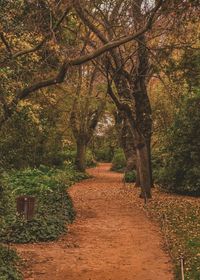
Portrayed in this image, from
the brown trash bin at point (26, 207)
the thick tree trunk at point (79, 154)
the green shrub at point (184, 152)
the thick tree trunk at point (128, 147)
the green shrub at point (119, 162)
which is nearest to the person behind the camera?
the brown trash bin at point (26, 207)

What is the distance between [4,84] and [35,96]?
11.4 meters

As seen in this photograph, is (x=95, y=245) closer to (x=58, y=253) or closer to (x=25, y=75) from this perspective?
(x=58, y=253)

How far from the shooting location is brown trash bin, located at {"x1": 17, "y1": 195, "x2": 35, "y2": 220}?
11.9m

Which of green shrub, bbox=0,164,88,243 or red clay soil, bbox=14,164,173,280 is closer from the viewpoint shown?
red clay soil, bbox=14,164,173,280

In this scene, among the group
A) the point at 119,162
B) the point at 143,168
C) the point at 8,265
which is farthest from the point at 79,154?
the point at 8,265

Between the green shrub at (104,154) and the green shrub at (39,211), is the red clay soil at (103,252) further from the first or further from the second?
the green shrub at (104,154)

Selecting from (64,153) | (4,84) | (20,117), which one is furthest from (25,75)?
(64,153)

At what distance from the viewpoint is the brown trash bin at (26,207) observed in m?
11.9

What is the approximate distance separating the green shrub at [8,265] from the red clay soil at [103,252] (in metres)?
0.39

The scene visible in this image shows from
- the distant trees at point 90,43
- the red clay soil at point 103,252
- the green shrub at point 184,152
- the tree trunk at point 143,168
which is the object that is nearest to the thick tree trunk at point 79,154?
the green shrub at point 184,152

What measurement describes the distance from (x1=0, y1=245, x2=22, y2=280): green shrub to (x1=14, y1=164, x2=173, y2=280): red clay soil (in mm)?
387

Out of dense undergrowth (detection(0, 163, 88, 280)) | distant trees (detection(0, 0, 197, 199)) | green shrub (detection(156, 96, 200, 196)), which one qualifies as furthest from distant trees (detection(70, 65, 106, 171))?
dense undergrowth (detection(0, 163, 88, 280))

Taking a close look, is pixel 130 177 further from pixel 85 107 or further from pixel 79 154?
pixel 85 107

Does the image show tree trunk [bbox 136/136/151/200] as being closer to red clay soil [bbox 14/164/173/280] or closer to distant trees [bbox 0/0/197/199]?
distant trees [bbox 0/0/197/199]
